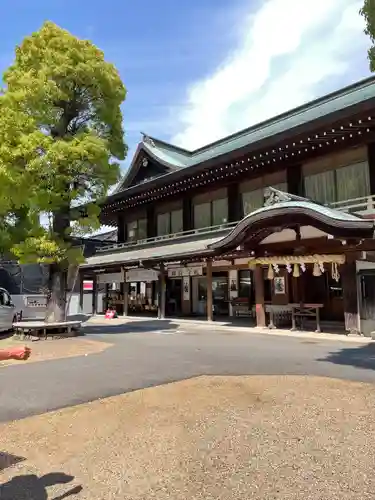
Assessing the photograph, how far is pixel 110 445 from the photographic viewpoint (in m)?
4.14

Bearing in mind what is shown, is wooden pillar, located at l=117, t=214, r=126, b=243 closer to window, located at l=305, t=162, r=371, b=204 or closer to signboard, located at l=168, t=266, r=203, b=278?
signboard, located at l=168, t=266, r=203, b=278

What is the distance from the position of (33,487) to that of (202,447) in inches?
61.7

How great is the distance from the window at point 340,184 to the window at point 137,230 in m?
11.8

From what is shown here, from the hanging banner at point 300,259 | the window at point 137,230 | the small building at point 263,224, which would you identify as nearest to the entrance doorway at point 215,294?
Answer: the small building at point 263,224

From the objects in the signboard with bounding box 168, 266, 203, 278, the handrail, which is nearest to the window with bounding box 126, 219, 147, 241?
the handrail

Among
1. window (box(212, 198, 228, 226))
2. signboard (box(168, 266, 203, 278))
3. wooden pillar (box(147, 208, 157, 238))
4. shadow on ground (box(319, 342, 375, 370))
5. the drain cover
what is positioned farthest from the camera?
wooden pillar (box(147, 208, 157, 238))

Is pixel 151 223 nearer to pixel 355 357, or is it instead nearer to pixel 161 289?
pixel 161 289

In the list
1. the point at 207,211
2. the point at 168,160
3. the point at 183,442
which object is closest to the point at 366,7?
the point at 183,442

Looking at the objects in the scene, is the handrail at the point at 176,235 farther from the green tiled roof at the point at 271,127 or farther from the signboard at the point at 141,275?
the green tiled roof at the point at 271,127

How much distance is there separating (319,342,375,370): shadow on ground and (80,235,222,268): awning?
7.43m

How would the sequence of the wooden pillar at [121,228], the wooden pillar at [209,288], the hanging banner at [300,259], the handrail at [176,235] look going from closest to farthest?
the hanging banner at [300,259] < the wooden pillar at [209,288] < the handrail at [176,235] < the wooden pillar at [121,228]

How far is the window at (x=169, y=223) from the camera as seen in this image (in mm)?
23031

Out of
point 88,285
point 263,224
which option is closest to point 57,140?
point 263,224

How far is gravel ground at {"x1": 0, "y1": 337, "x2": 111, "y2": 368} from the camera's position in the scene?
9.70 m
